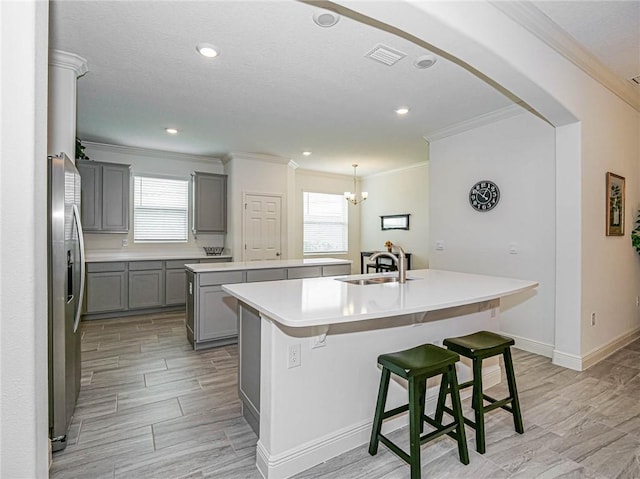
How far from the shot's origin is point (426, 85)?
3.25 metres

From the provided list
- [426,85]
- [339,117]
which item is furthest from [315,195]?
[426,85]

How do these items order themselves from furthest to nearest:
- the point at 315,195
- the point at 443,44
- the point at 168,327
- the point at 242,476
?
the point at 315,195 → the point at 168,327 → the point at 443,44 → the point at 242,476

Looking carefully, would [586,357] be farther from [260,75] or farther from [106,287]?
[106,287]

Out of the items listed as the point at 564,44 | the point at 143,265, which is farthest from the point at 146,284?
the point at 564,44

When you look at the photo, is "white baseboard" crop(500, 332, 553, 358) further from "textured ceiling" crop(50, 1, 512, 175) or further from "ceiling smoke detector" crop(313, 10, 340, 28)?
"ceiling smoke detector" crop(313, 10, 340, 28)

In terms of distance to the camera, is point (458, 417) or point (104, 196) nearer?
point (458, 417)

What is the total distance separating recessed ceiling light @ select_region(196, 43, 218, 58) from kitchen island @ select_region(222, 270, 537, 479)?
1.85 metres

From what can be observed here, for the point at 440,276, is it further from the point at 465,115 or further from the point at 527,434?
the point at 465,115

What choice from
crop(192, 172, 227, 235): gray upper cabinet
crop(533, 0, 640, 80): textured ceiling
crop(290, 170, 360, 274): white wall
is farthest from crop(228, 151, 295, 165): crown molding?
crop(533, 0, 640, 80): textured ceiling

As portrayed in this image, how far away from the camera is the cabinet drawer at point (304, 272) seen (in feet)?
13.8

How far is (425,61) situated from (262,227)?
4169 millimetres

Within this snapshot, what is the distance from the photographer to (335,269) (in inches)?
180

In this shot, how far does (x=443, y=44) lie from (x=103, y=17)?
7.33 ft

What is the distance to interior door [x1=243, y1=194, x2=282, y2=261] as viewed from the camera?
6.11 m
